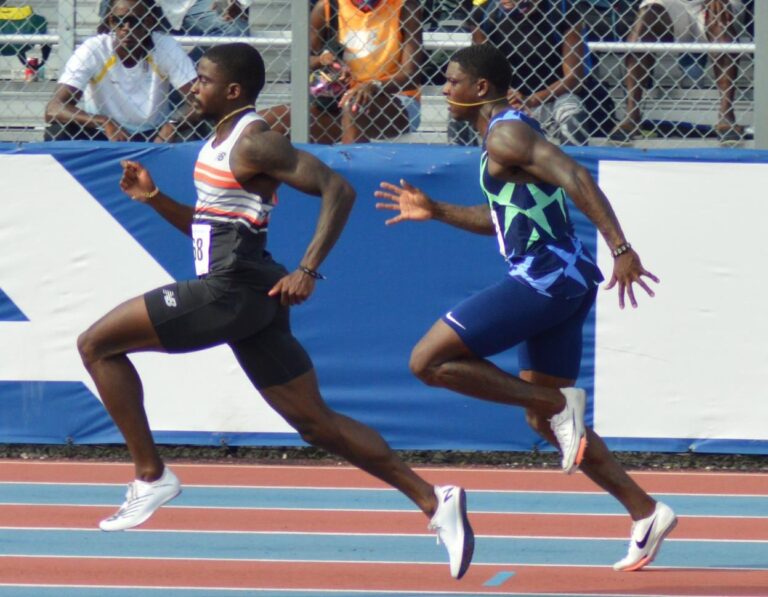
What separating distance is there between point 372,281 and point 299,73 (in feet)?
3.85

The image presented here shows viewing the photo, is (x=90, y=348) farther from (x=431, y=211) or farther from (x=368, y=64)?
(x=368, y=64)

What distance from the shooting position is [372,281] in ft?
24.2

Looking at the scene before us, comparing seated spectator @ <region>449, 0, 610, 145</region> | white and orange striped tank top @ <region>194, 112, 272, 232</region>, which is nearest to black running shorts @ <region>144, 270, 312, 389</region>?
white and orange striped tank top @ <region>194, 112, 272, 232</region>

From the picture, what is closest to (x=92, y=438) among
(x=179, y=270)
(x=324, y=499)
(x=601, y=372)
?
(x=179, y=270)

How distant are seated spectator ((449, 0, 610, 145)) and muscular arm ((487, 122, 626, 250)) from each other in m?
2.45

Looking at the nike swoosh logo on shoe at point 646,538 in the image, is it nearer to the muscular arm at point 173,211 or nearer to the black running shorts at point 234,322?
the black running shorts at point 234,322

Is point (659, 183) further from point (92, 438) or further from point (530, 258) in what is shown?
point (92, 438)

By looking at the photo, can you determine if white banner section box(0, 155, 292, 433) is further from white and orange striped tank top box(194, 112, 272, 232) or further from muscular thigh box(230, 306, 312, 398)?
white and orange striped tank top box(194, 112, 272, 232)

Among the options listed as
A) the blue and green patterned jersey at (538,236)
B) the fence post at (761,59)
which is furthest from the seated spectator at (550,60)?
the blue and green patterned jersey at (538,236)

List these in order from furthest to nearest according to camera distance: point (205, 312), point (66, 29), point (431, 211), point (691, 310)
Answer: point (66, 29) < point (691, 310) < point (431, 211) < point (205, 312)

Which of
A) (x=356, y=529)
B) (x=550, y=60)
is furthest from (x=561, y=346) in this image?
(x=550, y=60)

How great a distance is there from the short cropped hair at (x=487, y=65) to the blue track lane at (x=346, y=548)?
190 cm

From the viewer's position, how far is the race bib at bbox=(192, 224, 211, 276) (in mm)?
5078

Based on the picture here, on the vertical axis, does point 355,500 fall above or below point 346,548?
below
